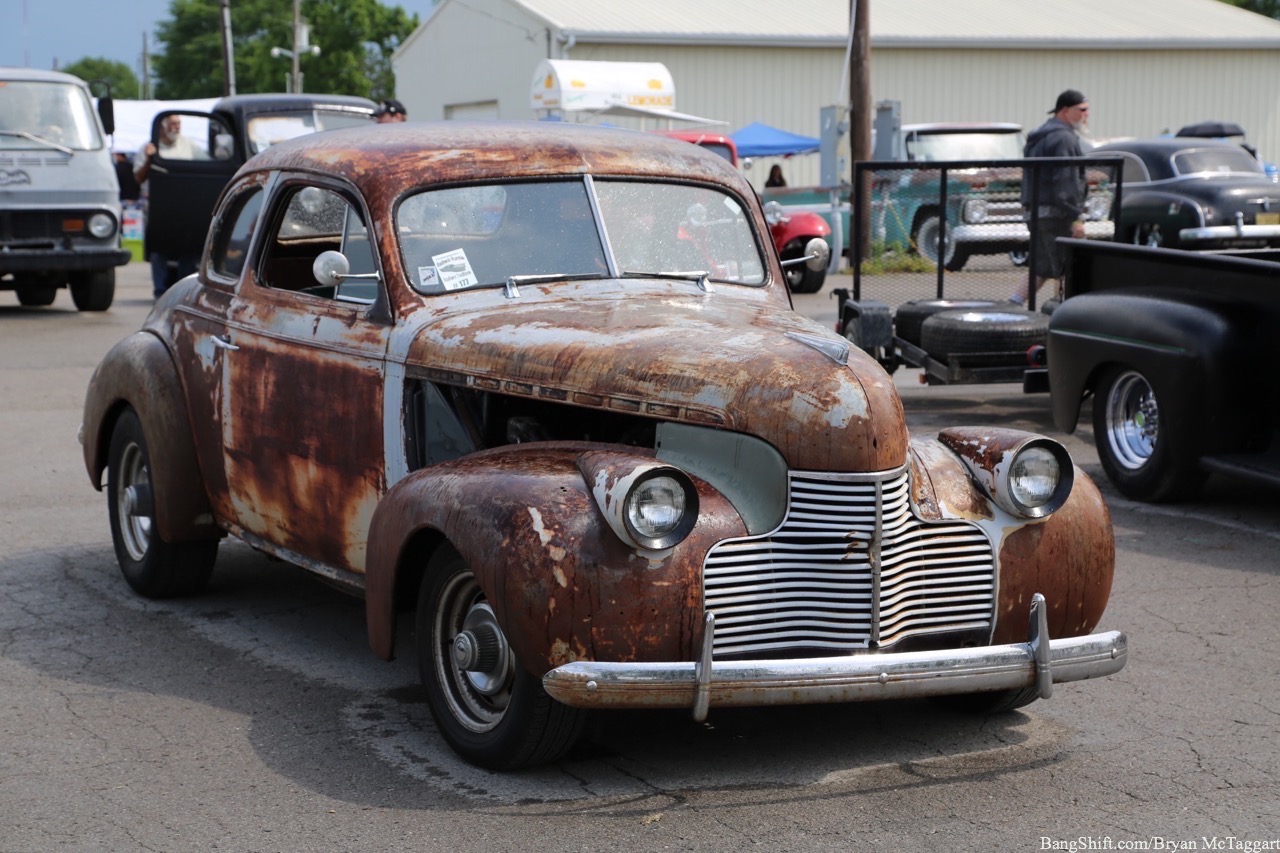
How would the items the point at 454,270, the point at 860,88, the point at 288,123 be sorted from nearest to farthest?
the point at 454,270, the point at 288,123, the point at 860,88

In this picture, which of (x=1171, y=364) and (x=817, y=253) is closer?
(x=817, y=253)

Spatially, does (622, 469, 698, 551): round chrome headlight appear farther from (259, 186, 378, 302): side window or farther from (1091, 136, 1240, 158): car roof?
(1091, 136, 1240, 158): car roof

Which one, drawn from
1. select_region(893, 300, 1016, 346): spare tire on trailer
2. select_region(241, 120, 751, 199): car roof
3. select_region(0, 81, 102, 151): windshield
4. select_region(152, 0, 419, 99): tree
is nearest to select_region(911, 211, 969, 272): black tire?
select_region(893, 300, 1016, 346): spare tire on trailer

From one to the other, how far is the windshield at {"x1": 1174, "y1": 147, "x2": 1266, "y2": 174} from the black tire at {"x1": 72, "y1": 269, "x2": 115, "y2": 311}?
12.3m

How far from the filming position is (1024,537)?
179 inches

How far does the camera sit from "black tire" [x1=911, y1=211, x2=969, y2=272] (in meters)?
11.3

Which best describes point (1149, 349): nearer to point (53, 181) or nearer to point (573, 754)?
point (573, 754)

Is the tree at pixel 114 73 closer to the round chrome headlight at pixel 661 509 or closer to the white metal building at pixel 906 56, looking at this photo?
the white metal building at pixel 906 56

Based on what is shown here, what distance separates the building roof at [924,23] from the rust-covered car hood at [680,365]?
29318 mm

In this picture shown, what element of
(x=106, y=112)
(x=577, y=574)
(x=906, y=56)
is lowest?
(x=577, y=574)

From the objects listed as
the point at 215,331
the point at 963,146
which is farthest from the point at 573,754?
the point at 963,146

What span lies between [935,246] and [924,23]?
90.9 ft

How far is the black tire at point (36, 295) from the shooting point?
19.3m

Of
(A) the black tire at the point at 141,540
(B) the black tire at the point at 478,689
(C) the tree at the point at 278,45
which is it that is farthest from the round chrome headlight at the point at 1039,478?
(C) the tree at the point at 278,45
